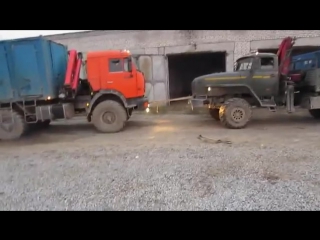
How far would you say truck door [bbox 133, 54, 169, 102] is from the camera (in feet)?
46.3

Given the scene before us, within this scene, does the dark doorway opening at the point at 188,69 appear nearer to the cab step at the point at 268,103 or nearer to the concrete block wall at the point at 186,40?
the concrete block wall at the point at 186,40

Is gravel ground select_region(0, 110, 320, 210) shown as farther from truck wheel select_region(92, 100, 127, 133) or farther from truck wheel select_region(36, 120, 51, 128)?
truck wheel select_region(36, 120, 51, 128)

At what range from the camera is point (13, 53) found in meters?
7.86

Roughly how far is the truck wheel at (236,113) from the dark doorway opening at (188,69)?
848 centimetres

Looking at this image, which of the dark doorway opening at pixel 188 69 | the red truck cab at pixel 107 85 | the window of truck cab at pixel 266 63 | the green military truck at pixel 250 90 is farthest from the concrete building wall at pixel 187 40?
the red truck cab at pixel 107 85

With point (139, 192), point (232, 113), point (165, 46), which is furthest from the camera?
point (165, 46)

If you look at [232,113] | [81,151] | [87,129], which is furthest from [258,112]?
[81,151]

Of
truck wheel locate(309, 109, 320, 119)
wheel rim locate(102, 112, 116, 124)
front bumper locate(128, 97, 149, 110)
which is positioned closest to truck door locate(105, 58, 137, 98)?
front bumper locate(128, 97, 149, 110)

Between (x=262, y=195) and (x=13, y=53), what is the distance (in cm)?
772

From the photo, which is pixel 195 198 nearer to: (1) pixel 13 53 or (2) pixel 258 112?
(1) pixel 13 53

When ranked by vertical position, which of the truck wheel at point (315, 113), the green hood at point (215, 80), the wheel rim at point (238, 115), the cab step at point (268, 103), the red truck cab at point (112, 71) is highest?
the red truck cab at point (112, 71)

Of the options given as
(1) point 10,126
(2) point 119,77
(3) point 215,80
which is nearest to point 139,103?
(2) point 119,77

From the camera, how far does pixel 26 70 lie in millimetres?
7965

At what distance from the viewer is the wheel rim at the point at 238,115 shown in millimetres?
8375
